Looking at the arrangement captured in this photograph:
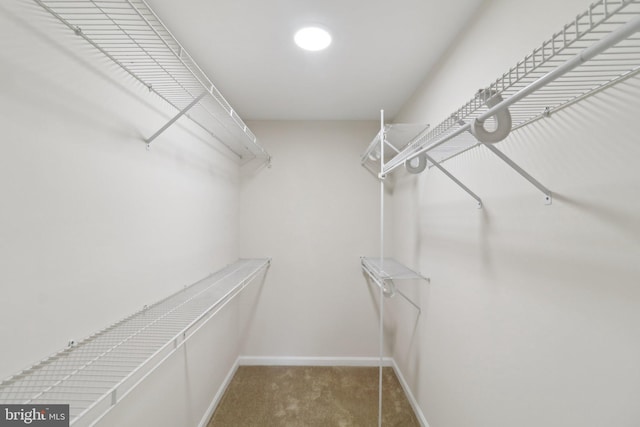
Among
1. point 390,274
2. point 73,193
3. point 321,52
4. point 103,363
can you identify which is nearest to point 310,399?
point 390,274

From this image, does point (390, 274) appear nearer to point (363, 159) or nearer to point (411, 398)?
point (411, 398)

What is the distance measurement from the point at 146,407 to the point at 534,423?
1507 millimetres

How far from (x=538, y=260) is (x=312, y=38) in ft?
4.51

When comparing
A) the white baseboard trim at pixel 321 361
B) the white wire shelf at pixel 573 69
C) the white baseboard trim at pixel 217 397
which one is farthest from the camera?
the white baseboard trim at pixel 321 361

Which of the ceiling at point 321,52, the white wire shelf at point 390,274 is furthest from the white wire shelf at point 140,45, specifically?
the white wire shelf at point 390,274

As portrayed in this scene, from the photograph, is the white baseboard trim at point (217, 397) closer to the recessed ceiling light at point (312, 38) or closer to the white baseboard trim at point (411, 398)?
the white baseboard trim at point (411, 398)

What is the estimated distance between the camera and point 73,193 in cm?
78

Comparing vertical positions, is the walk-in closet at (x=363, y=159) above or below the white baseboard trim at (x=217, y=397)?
above

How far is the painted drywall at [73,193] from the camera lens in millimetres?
633

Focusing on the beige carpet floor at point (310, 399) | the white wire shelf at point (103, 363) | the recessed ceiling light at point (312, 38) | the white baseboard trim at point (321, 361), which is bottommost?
the beige carpet floor at point (310, 399)

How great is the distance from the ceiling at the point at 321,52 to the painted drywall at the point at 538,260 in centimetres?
21

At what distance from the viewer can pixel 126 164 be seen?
100cm

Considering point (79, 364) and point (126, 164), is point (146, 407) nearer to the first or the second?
point (79, 364)

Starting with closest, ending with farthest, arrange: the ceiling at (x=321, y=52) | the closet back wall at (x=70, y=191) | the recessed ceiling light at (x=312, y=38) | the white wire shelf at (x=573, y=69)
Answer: the white wire shelf at (x=573, y=69), the closet back wall at (x=70, y=191), the ceiling at (x=321, y=52), the recessed ceiling light at (x=312, y=38)
